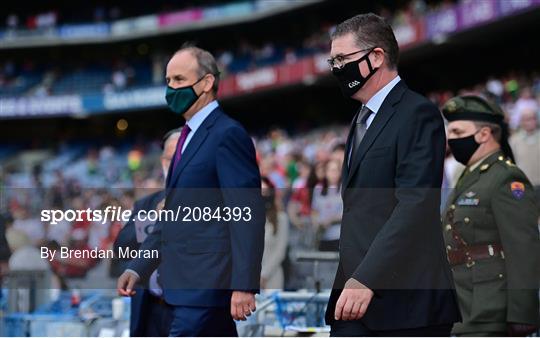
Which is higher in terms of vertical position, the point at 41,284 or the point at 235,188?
the point at 235,188

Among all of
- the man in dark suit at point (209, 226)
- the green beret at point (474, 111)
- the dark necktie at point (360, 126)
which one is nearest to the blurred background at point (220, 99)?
the man in dark suit at point (209, 226)

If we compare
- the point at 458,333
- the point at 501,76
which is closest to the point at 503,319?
the point at 458,333

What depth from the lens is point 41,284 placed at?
15.8 feet

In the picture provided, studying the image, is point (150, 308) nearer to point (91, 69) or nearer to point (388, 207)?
point (388, 207)

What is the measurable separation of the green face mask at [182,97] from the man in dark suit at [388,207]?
861 mm

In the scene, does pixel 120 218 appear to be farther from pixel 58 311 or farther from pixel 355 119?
pixel 58 311

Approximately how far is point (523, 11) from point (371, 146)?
1753cm

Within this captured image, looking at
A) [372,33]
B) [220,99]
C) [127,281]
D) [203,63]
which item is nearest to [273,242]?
[127,281]

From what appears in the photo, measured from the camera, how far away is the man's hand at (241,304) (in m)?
3.33

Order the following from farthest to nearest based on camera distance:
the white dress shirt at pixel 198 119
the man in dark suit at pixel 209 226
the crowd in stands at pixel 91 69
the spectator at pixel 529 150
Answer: the crowd in stands at pixel 91 69
the spectator at pixel 529 150
the white dress shirt at pixel 198 119
the man in dark suit at pixel 209 226

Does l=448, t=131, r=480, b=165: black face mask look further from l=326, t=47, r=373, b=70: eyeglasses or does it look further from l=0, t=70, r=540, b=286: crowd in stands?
l=326, t=47, r=373, b=70: eyeglasses

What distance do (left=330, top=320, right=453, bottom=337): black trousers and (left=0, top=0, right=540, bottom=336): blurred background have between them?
1362 millimetres

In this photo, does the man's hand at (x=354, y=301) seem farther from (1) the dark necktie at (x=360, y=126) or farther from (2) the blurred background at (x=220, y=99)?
(2) the blurred background at (x=220, y=99)

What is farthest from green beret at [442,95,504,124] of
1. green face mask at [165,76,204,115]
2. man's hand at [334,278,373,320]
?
man's hand at [334,278,373,320]
